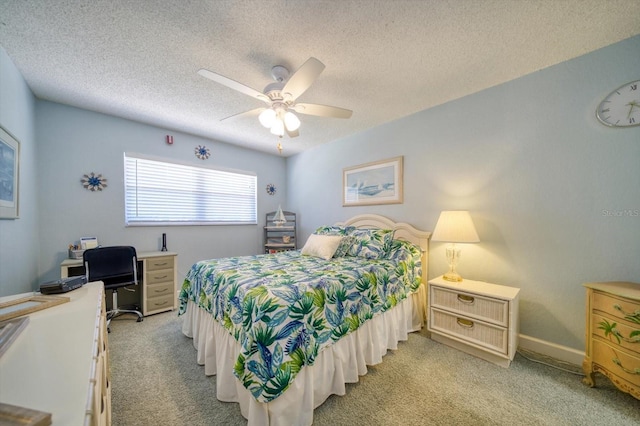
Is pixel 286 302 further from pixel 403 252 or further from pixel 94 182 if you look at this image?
pixel 94 182

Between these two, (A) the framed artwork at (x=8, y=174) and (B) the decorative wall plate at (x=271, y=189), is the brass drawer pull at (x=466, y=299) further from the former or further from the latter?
(A) the framed artwork at (x=8, y=174)

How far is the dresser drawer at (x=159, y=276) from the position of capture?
2.87 metres

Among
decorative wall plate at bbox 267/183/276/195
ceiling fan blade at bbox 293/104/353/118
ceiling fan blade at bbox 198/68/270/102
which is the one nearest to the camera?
ceiling fan blade at bbox 198/68/270/102

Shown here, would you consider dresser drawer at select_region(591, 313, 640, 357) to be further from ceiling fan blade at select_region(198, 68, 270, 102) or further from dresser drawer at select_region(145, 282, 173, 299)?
dresser drawer at select_region(145, 282, 173, 299)

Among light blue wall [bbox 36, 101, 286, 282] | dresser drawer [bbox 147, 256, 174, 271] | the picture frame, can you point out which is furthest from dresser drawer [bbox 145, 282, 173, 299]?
the picture frame

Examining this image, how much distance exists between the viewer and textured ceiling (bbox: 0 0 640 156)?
1424mm

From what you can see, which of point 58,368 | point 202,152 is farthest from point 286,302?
point 202,152

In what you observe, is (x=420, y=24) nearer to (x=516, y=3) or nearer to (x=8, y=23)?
(x=516, y=3)

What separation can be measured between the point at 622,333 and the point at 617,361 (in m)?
0.19

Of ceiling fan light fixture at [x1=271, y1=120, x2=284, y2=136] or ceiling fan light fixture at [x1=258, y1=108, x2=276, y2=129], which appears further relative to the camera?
ceiling fan light fixture at [x1=271, y1=120, x2=284, y2=136]

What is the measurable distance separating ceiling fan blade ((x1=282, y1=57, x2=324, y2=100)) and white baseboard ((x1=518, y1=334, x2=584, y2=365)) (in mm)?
2860

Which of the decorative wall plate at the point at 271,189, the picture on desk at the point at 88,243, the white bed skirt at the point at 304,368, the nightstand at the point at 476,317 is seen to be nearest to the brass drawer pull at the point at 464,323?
the nightstand at the point at 476,317

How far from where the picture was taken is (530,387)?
165 centimetres

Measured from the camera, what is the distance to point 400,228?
291 centimetres
